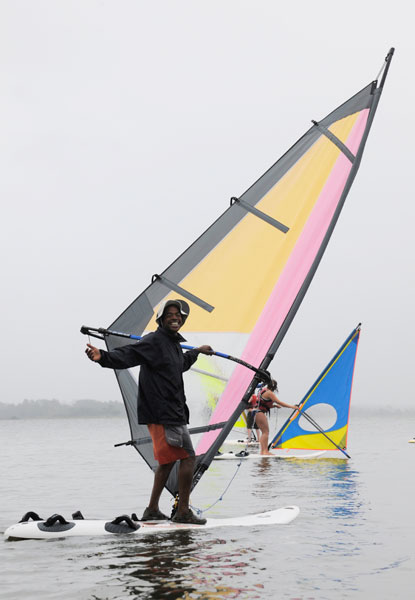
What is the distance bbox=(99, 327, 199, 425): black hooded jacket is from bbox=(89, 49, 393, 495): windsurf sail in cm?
61

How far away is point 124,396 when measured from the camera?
22.5 ft

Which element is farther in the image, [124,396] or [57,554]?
[124,396]

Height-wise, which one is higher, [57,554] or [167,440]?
[167,440]

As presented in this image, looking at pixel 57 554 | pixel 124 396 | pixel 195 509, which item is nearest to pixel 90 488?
pixel 195 509

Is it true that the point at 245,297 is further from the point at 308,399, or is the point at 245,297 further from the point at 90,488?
the point at 308,399

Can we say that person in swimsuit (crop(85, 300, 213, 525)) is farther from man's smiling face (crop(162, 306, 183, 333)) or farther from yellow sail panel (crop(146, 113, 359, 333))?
yellow sail panel (crop(146, 113, 359, 333))

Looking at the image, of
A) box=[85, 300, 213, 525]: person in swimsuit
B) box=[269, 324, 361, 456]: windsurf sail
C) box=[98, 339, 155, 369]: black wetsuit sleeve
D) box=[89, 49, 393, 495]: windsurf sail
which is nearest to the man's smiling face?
box=[85, 300, 213, 525]: person in swimsuit

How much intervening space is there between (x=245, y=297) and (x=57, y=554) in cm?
272

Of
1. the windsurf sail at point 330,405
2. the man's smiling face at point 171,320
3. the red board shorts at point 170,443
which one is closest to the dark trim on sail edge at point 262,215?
the man's smiling face at point 171,320

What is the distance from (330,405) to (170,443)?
9.44m

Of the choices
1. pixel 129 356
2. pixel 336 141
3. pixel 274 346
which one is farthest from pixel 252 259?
pixel 129 356

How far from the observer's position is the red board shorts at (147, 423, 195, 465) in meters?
6.12

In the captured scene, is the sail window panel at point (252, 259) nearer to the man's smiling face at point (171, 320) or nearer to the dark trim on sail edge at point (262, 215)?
the dark trim on sail edge at point (262, 215)

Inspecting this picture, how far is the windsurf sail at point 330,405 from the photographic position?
14953 mm
